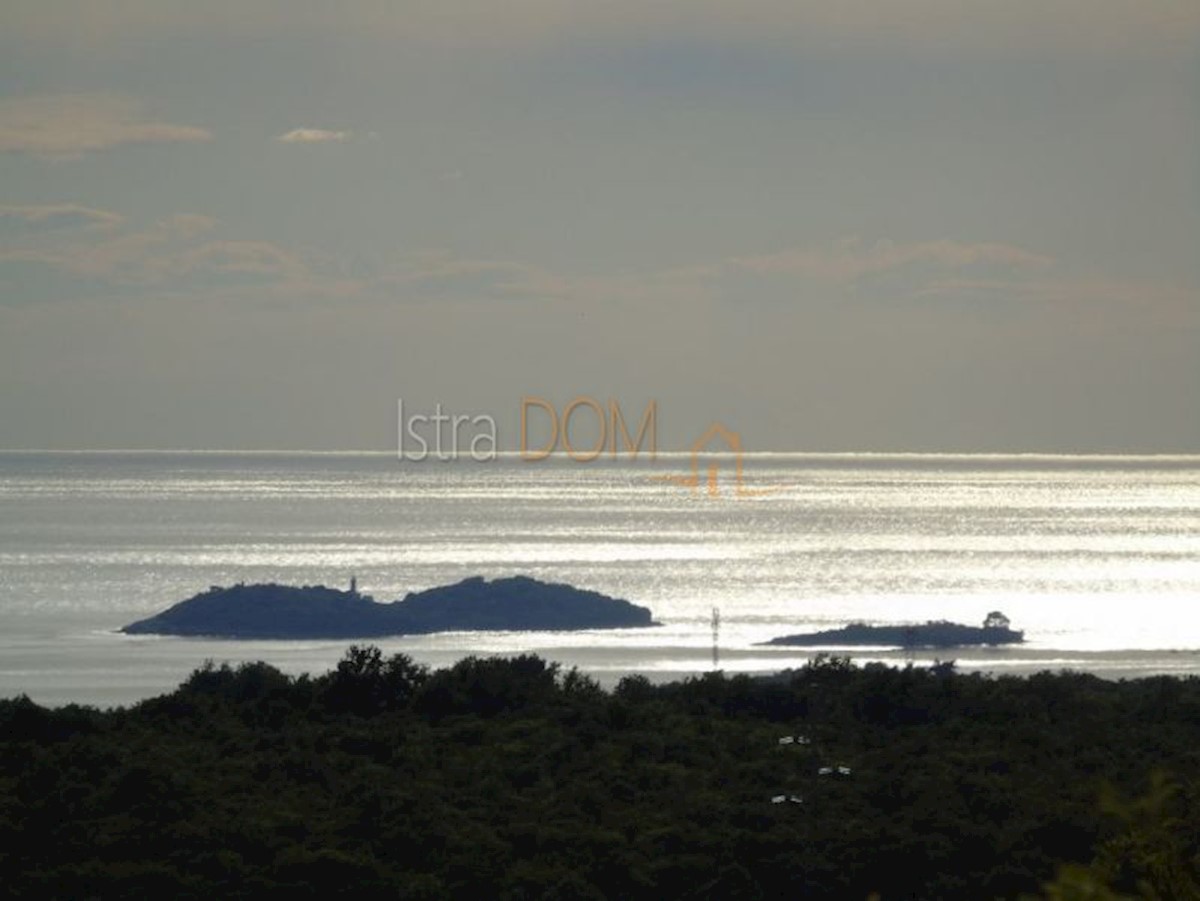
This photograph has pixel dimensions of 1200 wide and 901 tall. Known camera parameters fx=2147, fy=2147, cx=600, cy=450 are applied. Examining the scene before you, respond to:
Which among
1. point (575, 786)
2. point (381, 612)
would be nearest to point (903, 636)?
point (381, 612)

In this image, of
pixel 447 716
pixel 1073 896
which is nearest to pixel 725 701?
pixel 447 716

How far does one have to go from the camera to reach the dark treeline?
97.2ft

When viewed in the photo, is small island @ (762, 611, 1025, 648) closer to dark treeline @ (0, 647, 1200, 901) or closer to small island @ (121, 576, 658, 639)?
small island @ (121, 576, 658, 639)

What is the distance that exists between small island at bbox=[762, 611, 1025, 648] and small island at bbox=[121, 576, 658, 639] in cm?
1383

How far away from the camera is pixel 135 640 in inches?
5384

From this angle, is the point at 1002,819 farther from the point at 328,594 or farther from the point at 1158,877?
the point at 328,594

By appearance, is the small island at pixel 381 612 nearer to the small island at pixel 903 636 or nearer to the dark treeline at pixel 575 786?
the small island at pixel 903 636

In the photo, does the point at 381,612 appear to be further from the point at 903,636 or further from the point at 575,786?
the point at 575,786

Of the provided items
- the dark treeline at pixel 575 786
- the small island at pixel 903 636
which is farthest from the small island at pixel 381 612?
the dark treeline at pixel 575 786

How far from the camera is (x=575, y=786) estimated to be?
33.6 m

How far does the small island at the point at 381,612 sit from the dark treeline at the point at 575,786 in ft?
302

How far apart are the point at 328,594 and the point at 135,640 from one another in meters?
12.5

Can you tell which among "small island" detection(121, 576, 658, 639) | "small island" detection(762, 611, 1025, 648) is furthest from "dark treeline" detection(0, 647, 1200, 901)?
"small island" detection(762, 611, 1025, 648)

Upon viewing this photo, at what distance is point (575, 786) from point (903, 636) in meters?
104
